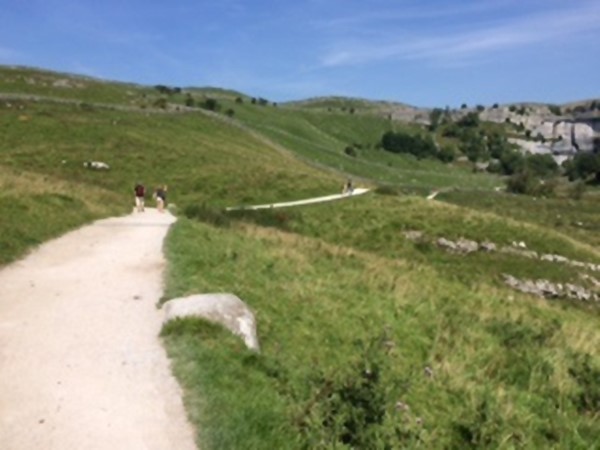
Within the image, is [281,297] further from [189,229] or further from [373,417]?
[189,229]

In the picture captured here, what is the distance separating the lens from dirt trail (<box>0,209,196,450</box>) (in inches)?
397

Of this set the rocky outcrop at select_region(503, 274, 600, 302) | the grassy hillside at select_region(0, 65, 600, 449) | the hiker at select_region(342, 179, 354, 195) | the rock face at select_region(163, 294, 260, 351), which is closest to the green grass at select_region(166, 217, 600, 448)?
the grassy hillside at select_region(0, 65, 600, 449)

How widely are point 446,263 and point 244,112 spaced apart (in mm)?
106882

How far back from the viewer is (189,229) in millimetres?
29812

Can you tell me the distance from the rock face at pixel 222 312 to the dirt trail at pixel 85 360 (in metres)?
0.62

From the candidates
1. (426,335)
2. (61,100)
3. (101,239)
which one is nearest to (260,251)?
(101,239)

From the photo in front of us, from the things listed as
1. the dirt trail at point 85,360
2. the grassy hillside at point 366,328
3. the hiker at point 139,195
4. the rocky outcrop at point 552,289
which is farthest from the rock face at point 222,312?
the rocky outcrop at point 552,289

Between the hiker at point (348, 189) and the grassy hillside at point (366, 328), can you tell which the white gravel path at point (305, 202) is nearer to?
the hiker at point (348, 189)

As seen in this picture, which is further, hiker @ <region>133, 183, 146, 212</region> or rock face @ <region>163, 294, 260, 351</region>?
hiker @ <region>133, 183, 146, 212</region>

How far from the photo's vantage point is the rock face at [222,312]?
47.8 ft

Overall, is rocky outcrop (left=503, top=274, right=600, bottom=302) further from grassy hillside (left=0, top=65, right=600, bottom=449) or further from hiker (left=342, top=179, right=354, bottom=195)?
hiker (left=342, top=179, right=354, bottom=195)

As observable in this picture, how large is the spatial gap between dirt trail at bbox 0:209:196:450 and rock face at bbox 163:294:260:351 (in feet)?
2.05

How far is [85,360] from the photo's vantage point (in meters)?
12.9

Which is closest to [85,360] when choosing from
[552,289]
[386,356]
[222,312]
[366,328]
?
[222,312]
